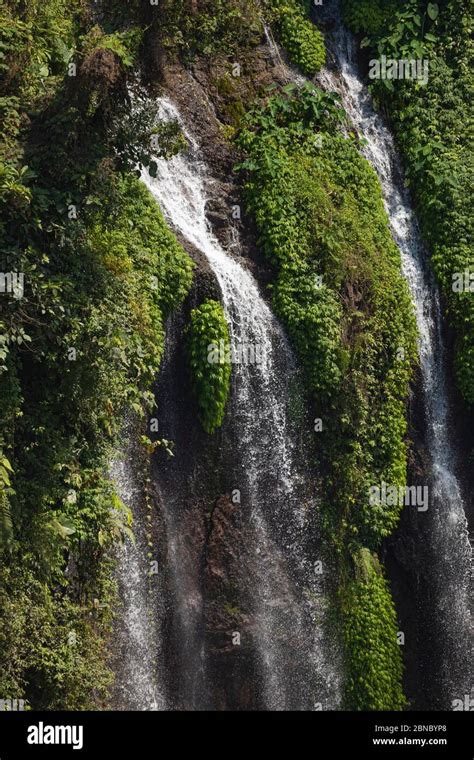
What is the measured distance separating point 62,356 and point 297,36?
938cm

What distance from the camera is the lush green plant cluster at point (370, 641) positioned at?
16578 mm

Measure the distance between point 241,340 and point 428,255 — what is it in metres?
4.39

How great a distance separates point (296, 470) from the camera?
55.7 ft

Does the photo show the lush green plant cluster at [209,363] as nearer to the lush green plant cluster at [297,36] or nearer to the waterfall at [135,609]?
the waterfall at [135,609]

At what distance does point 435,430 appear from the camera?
719 inches

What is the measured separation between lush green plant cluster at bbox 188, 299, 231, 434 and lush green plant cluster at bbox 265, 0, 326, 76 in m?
6.19

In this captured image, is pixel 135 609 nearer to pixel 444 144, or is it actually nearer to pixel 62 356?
pixel 62 356

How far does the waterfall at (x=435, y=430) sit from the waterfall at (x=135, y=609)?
466 centimetres

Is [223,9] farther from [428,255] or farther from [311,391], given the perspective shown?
[311,391]

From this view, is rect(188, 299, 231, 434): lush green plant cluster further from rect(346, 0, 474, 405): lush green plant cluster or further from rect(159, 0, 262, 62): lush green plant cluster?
rect(346, 0, 474, 405): lush green plant cluster

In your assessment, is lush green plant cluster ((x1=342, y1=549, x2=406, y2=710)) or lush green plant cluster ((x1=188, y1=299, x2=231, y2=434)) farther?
lush green plant cluster ((x1=342, y1=549, x2=406, y2=710))

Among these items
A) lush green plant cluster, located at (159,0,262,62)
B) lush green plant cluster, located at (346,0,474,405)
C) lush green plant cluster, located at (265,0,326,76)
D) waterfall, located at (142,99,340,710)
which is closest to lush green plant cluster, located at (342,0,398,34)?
lush green plant cluster, located at (346,0,474,405)

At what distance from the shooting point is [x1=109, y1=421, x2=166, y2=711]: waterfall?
14867 millimetres

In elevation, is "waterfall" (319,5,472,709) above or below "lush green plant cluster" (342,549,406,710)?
above
